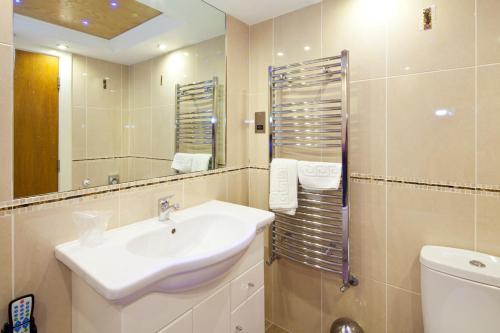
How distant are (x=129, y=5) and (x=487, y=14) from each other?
1.60m

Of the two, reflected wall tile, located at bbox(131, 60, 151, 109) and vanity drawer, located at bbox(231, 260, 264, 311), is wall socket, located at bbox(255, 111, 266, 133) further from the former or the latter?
vanity drawer, located at bbox(231, 260, 264, 311)

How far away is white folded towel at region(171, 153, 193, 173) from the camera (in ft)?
4.91

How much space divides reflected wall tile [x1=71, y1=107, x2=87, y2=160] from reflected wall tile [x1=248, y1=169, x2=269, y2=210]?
1.10 m

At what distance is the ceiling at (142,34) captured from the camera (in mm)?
983

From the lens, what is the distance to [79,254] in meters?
0.92

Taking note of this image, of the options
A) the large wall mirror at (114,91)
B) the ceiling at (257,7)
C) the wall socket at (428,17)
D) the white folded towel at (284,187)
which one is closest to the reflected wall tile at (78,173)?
the large wall mirror at (114,91)

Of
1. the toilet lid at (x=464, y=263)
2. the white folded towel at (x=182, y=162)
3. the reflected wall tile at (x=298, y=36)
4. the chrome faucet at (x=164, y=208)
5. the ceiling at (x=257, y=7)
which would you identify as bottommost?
the toilet lid at (x=464, y=263)

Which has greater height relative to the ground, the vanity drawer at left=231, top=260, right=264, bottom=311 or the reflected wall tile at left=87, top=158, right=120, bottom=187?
the reflected wall tile at left=87, top=158, right=120, bottom=187

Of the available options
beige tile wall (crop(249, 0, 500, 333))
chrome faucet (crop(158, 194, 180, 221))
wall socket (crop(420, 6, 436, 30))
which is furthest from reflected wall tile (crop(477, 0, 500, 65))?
chrome faucet (crop(158, 194, 180, 221))

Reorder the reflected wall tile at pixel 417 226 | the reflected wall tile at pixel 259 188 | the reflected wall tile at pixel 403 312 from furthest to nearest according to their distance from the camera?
the reflected wall tile at pixel 259 188, the reflected wall tile at pixel 403 312, the reflected wall tile at pixel 417 226

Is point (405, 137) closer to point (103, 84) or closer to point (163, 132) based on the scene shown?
point (163, 132)

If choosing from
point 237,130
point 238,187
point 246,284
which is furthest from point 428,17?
point 246,284

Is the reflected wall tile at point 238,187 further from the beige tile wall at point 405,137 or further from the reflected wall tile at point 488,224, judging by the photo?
the reflected wall tile at point 488,224

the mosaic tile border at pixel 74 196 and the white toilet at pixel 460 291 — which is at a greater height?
the mosaic tile border at pixel 74 196
